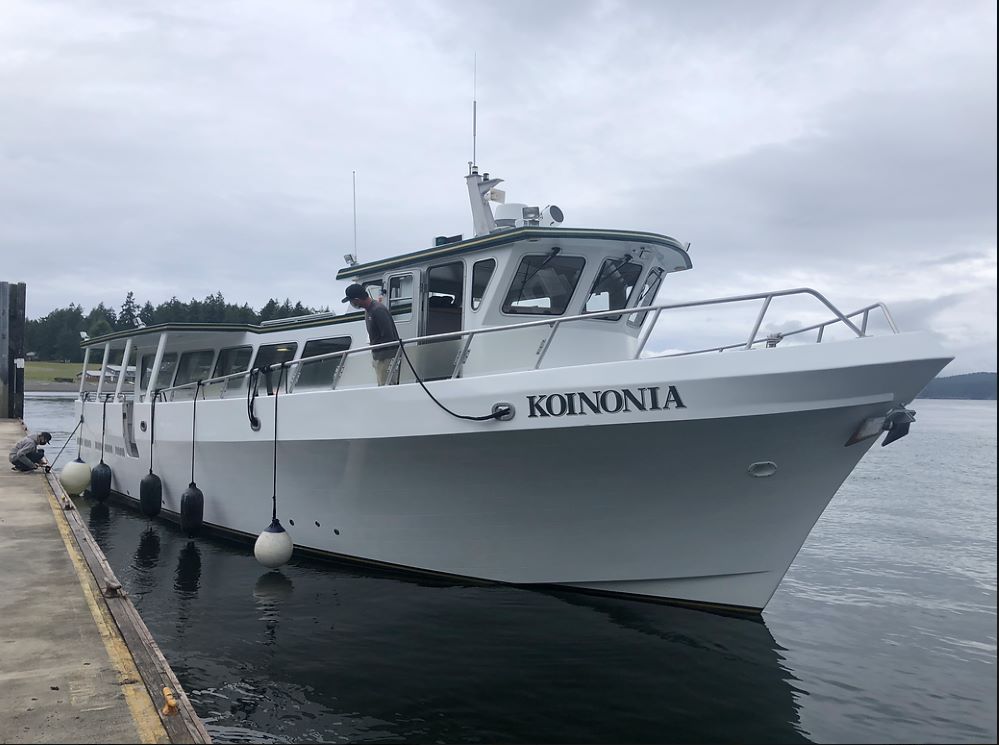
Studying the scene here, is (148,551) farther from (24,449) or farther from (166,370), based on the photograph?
(24,449)

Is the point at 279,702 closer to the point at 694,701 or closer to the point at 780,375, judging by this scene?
the point at 694,701

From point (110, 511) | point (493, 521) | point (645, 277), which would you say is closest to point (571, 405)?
point (493, 521)

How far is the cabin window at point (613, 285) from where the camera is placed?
8148 millimetres

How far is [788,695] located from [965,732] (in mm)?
1321

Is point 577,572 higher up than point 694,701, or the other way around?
point 577,572

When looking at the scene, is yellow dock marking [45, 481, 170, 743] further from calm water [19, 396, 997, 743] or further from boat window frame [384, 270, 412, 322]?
boat window frame [384, 270, 412, 322]

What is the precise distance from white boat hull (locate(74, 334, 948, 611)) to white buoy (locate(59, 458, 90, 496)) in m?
8.03

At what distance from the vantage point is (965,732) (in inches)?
233

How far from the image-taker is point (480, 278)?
8242 mm

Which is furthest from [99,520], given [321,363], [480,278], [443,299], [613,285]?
[613,285]

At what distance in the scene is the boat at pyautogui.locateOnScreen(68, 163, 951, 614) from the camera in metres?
6.19

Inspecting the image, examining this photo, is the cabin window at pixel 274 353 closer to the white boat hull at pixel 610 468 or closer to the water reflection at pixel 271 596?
the white boat hull at pixel 610 468

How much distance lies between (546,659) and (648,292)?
14.1 feet

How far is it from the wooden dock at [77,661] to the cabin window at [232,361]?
338cm
